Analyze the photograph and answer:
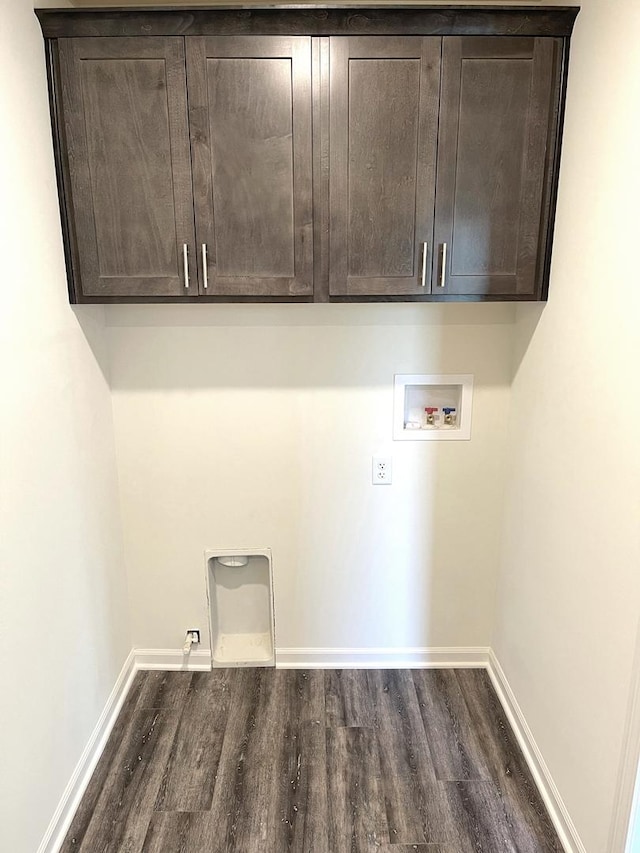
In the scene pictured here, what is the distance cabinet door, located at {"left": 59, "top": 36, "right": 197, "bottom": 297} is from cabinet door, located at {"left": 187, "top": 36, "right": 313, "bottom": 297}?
6 centimetres

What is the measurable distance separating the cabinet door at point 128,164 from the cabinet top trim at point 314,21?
43 mm

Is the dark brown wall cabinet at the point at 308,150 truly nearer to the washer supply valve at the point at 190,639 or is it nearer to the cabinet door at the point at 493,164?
the cabinet door at the point at 493,164

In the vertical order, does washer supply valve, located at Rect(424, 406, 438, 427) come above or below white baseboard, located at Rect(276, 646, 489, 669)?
above

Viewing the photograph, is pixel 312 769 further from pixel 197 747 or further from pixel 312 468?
pixel 312 468

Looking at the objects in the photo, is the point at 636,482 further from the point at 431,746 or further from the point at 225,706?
the point at 225,706

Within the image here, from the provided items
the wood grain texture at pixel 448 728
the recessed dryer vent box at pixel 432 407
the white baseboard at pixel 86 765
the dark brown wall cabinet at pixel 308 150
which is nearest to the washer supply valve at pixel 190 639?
the white baseboard at pixel 86 765

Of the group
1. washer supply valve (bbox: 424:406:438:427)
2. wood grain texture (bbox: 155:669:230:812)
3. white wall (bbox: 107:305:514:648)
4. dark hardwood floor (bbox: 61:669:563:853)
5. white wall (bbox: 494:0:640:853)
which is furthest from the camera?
washer supply valve (bbox: 424:406:438:427)

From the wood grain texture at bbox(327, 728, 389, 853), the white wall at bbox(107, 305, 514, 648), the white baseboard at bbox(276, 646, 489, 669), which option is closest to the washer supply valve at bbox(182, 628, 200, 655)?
the white wall at bbox(107, 305, 514, 648)

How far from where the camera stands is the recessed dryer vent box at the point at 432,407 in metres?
2.47

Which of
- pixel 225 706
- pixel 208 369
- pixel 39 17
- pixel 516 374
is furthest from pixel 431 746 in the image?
pixel 39 17

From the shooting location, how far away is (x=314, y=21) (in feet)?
6.13

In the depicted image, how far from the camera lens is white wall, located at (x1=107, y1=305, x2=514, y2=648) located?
7.95 ft

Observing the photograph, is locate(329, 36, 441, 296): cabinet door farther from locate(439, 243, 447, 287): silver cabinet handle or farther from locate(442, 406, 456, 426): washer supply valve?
locate(442, 406, 456, 426): washer supply valve

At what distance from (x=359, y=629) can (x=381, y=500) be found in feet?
2.11
